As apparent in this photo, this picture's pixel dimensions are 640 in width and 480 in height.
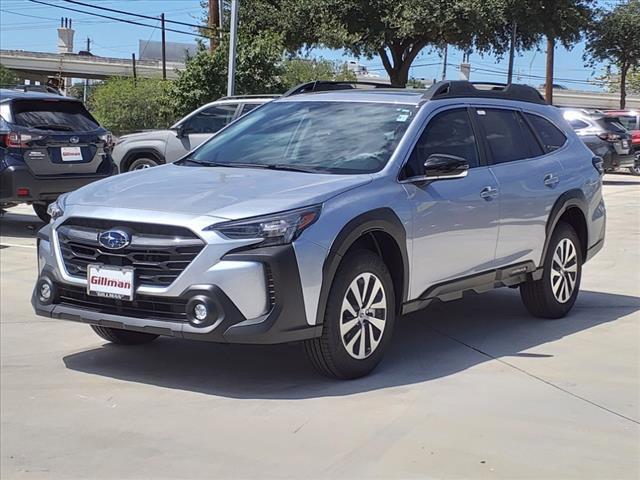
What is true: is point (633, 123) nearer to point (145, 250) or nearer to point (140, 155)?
point (140, 155)

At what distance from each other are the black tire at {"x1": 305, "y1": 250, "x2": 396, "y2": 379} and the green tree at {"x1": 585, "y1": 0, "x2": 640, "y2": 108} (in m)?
38.1

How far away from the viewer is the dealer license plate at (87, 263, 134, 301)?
192 inches

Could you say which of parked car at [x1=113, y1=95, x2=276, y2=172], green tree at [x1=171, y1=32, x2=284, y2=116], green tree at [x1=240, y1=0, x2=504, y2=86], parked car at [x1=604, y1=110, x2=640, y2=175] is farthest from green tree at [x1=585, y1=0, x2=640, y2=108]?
parked car at [x1=113, y1=95, x2=276, y2=172]

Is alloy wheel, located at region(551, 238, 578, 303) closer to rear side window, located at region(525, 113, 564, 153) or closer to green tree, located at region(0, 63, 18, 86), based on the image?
rear side window, located at region(525, 113, 564, 153)

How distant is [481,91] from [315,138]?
152 centimetres

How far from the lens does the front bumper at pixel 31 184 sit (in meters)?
10.4

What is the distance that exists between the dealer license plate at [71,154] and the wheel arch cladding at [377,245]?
6.52m

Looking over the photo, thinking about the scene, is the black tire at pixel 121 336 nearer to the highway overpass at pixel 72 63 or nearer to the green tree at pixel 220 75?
the green tree at pixel 220 75

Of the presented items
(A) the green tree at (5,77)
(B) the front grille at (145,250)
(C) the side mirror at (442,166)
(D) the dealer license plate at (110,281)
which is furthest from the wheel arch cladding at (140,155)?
(A) the green tree at (5,77)

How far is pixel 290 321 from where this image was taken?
4785 millimetres

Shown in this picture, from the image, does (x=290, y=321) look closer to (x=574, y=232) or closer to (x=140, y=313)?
(x=140, y=313)

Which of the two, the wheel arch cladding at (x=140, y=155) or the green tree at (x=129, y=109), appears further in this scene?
the green tree at (x=129, y=109)

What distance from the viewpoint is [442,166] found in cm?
566

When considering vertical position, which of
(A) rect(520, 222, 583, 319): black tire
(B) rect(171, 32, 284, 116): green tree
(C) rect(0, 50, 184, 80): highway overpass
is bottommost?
(A) rect(520, 222, 583, 319): black tire
